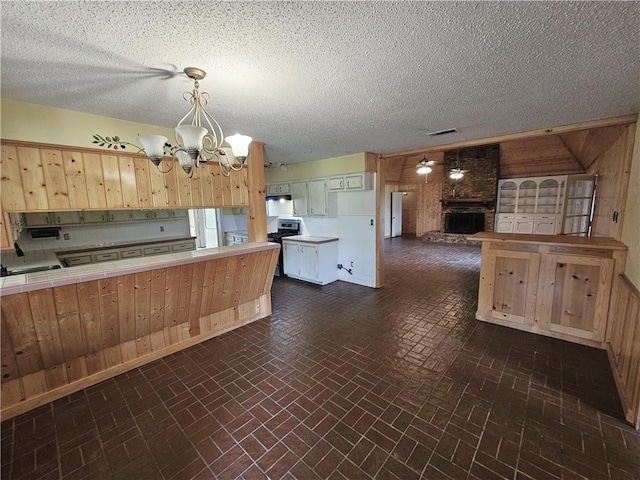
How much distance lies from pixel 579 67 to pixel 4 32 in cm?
320

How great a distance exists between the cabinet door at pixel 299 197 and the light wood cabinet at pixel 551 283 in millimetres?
3382

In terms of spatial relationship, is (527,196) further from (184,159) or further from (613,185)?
(184,159)

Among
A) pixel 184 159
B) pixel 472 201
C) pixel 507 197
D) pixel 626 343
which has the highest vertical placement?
pixel 184 159

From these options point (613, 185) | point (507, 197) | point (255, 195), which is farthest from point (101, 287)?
point (507, 197)

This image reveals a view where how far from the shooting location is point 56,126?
90.4 inches

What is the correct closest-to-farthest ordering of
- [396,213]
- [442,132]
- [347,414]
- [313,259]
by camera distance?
1. [347,414]
2. [442,132]
3. [313,259]
4. [396,213]

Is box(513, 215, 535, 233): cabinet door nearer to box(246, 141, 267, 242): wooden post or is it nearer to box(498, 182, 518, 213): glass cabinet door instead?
box(498, 182, 518, 213): glass cabinet door

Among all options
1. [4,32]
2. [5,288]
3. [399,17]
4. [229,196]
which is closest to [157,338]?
[5,288]

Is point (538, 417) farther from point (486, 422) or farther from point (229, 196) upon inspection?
point (229, 196)

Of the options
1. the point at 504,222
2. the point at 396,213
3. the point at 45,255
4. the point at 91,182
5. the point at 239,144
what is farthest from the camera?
the point at 396,213

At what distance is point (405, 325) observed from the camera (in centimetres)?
345

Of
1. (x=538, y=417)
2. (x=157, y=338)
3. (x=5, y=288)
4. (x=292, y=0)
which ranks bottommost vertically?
(x=538, y=417)

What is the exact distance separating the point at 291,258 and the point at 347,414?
152 inches

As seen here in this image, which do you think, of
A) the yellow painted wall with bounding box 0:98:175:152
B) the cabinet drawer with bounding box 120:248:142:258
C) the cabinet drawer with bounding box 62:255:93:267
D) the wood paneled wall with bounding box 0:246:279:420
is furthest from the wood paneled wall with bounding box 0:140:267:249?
the cabinet drawer with bounding box 120:248:142:258
